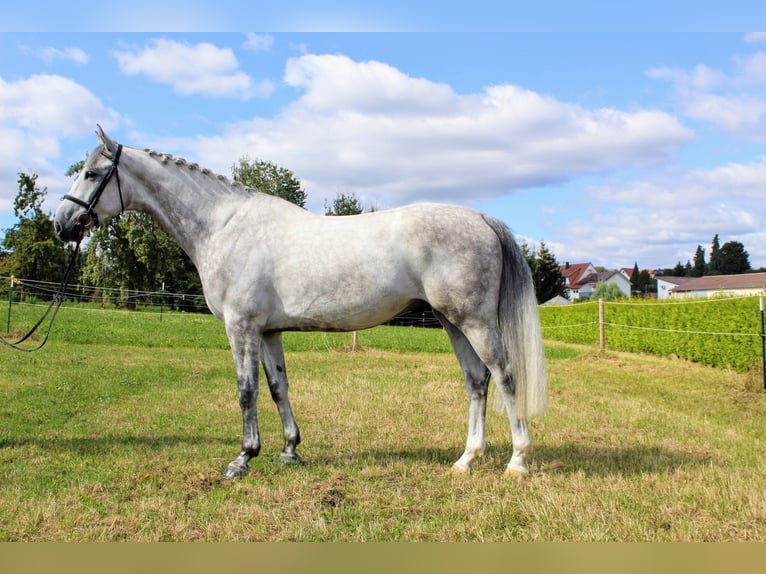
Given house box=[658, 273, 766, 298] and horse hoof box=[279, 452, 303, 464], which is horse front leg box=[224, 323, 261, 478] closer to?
horse hoof box=[279, 452, 303, 464]

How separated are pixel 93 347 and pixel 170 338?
2.99 metres

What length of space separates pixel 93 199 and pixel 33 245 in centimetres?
3883

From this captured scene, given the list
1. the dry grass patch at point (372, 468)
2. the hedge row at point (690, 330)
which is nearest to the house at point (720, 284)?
the hedge row at point (690, 330)

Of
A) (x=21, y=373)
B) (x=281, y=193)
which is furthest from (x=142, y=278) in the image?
(x=21, y=373)

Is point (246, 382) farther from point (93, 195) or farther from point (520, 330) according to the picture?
point (520, 330)

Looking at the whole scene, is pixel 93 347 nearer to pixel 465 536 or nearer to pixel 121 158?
pixel 121 158

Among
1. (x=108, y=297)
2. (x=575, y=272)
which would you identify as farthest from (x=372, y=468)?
(x=575, y=272)

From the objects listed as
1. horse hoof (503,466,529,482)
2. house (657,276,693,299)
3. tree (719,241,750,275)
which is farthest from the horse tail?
tree (719,241,750,275)

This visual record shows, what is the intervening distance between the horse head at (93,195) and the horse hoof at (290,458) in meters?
2.54

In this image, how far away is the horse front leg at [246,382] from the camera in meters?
4.59

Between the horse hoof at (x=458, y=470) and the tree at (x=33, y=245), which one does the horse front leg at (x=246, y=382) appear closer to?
the horse hoof at (x=458, y=470)

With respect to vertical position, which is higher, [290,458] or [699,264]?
[699,264]

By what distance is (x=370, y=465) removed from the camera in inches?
189

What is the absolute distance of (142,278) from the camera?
39938mm
